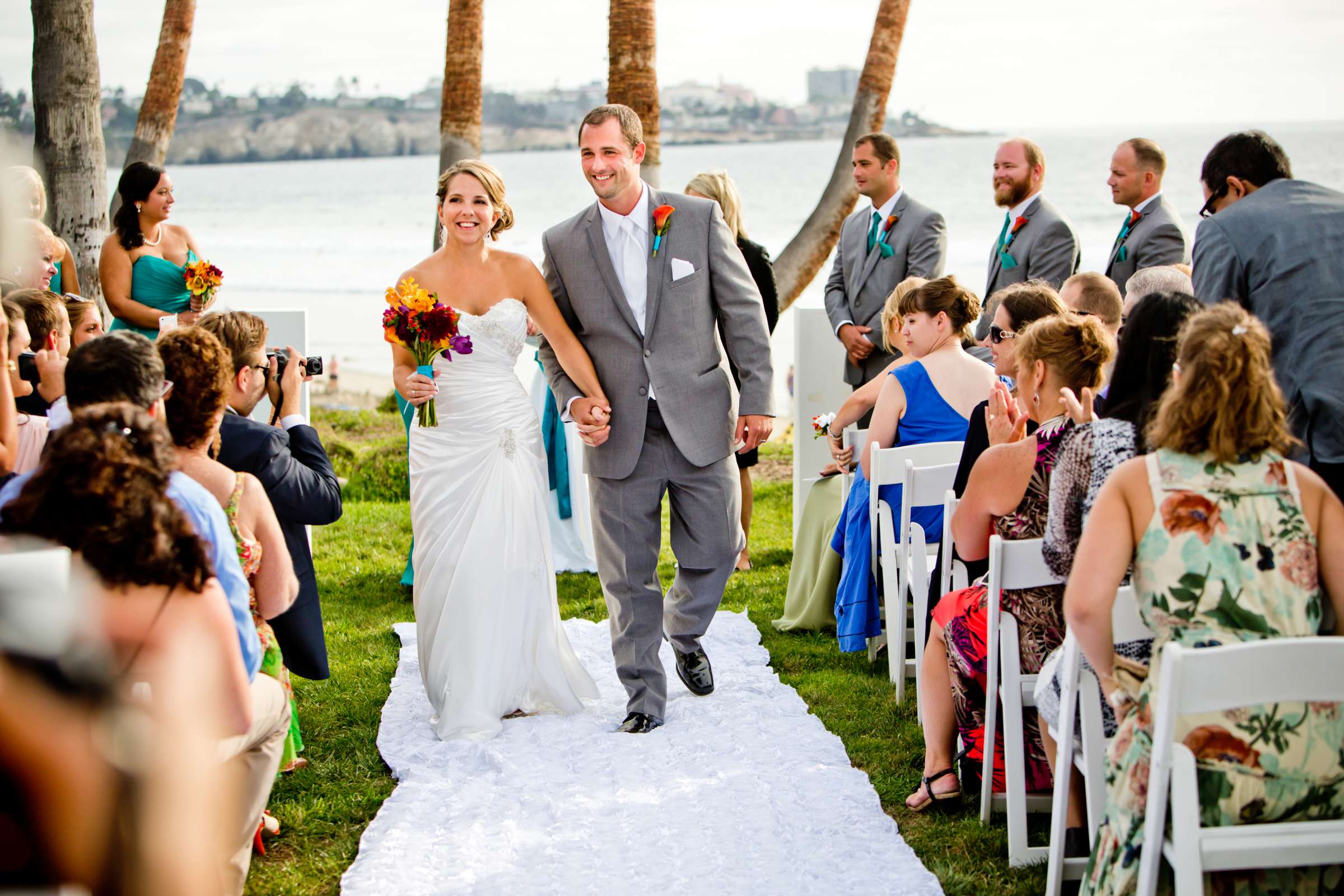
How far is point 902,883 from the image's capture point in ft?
11.3

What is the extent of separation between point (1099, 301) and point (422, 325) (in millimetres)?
2643

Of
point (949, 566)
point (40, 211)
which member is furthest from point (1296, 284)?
point (40, 211)

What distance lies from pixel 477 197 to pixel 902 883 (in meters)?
3.05

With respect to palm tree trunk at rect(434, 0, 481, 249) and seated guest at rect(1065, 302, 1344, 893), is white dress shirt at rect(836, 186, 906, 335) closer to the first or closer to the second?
palm tree trunk at rect(434, 0, 481, 249)

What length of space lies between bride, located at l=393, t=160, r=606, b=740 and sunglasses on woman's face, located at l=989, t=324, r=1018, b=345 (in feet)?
5.03

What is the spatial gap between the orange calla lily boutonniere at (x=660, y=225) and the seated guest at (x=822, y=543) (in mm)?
1470

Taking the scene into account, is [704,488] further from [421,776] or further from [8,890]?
[8,890]

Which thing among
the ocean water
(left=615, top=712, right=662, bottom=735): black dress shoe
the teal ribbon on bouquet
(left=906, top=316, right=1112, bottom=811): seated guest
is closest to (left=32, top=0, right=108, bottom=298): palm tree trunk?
the teal ribbon on bouquet

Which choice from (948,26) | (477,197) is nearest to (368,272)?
(948,26)

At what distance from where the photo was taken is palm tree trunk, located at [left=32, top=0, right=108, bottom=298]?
27.3 feet

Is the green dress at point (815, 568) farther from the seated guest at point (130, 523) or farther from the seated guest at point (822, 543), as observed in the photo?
the seated guest at point (130, 523)

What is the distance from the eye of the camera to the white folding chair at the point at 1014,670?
11.2ft

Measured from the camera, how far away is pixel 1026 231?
274 inches

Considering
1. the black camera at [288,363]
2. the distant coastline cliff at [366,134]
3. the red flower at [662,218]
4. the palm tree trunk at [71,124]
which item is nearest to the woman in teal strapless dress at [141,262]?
the palm tree trunk at [71,124]
